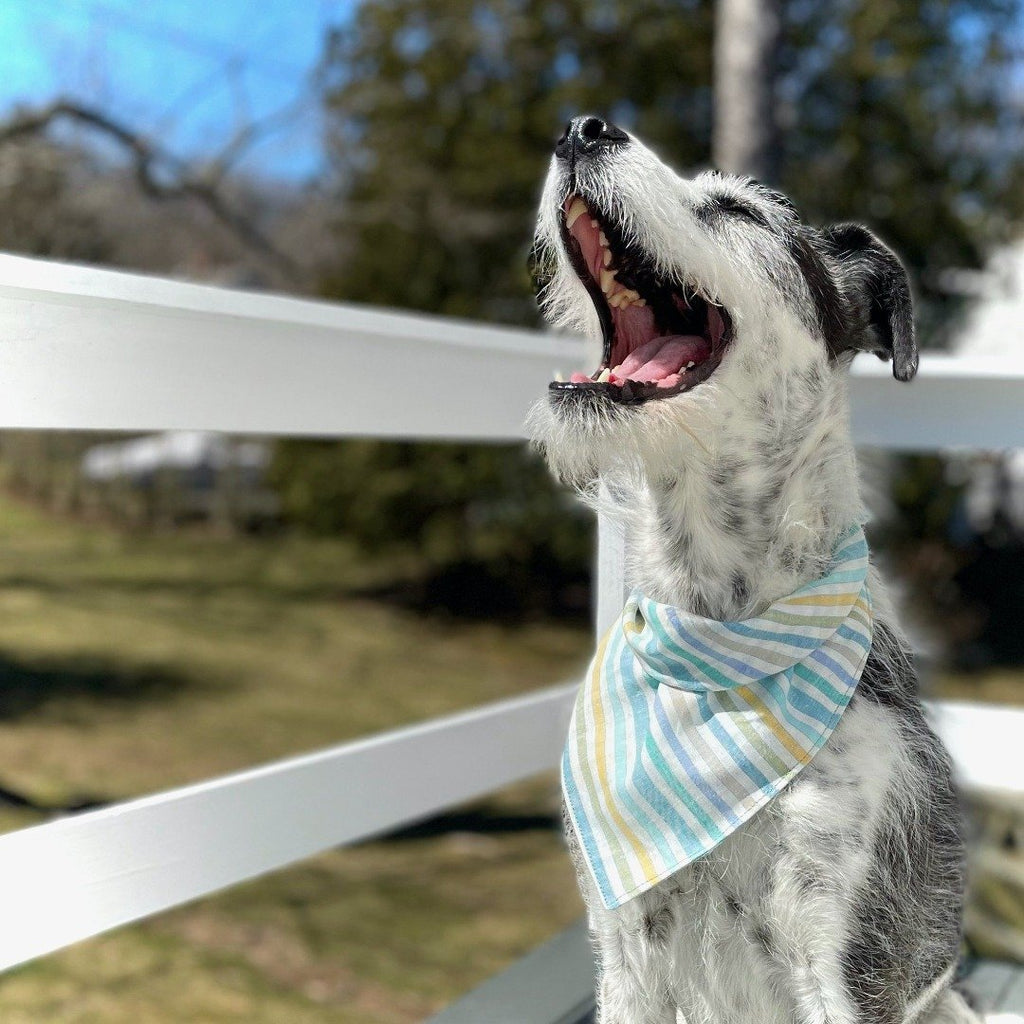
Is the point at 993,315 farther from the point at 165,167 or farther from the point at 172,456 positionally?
the point at 172,456

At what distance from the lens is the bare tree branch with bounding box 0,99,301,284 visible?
7555 millimetres

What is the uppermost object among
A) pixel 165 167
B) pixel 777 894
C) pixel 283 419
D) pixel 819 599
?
pixel 165 167

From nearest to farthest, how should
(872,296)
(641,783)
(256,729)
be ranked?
(641,783) → (872,296) → (256,729)

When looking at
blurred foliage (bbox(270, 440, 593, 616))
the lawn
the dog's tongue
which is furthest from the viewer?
blurred foliage (bbox(270, 440, 593, 616))

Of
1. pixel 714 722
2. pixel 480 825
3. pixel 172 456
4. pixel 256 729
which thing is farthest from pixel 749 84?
pixel 172 456

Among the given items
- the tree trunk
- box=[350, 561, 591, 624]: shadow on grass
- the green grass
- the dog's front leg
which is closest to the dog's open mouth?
the dog's front leg

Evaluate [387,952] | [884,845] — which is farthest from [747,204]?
[387,952]

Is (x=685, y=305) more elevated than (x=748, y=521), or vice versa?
(x=685, y=305)

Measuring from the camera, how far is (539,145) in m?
8.66

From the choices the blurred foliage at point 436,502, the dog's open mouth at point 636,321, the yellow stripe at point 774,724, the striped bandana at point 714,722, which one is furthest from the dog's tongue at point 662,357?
the blurred foliage at point 436,502

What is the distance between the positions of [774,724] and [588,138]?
3.13ft

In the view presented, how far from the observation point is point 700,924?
5.96 feet

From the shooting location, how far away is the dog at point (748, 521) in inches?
67.7

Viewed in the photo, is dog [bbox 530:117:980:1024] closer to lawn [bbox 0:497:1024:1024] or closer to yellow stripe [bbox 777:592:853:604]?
yellow stripe [bbox 777:592:853:604]
